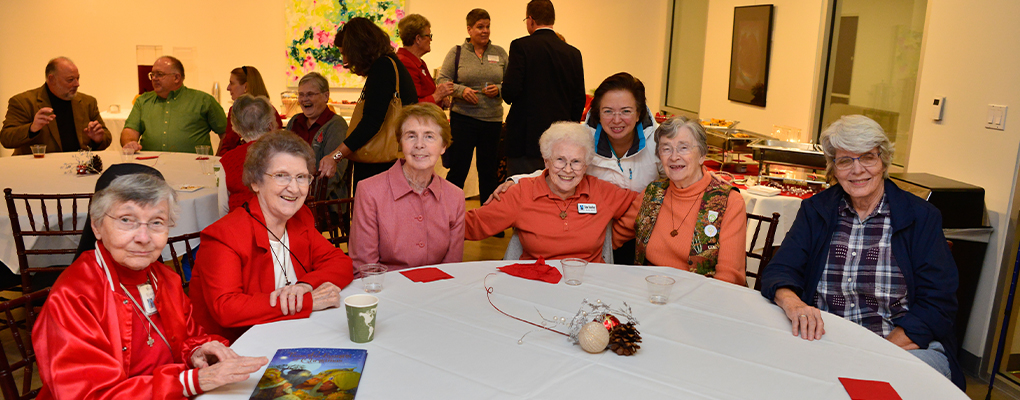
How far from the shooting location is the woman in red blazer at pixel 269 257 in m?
1.83

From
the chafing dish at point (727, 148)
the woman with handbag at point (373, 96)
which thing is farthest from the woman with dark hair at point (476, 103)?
the chafing dish at point (727, 148)

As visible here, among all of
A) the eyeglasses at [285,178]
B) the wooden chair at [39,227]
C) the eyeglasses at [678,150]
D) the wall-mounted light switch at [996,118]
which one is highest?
the wall-mounted light switch at [996,118]

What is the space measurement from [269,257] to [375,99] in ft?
6.23

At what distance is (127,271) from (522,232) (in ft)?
5.25

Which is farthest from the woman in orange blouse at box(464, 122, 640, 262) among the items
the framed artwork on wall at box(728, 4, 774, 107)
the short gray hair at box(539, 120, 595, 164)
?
the framed artwork on wall at box(728, 4, 774, 107)

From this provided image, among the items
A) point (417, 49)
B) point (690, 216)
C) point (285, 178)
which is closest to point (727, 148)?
point (417, 49)

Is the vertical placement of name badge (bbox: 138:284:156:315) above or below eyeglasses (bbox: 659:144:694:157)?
below

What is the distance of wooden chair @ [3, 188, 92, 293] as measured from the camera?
2852mm

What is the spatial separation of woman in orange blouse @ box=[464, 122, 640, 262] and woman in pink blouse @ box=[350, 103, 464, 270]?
0.15 metres

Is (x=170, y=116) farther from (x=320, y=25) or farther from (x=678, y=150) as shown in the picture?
(x=678, y=150)

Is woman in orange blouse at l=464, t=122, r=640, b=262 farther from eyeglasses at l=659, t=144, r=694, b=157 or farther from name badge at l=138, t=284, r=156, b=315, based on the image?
name badge at l=138, t=284, r=156, b=315

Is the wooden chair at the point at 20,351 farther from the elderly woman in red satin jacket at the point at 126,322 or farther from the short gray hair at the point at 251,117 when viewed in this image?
the short gray hair at the point at 251,117

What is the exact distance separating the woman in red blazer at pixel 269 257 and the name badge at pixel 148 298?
9.7 inches

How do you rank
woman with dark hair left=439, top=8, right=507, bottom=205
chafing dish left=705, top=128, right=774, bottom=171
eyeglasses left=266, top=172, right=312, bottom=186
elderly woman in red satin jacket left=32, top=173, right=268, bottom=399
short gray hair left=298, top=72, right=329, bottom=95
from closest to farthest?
elderly woman in red satin jacket left=32, top=173, right=268, bottom=399 → eyeglasses left=266, top=172, right=312, bottom=186 → short gray hair left=298, top=72, right=329, bottom=95 → chafing dish left=705, top=128, right=774, bottom=171 → woman with dark hair left=439, top=8, right=507, bottom=205
